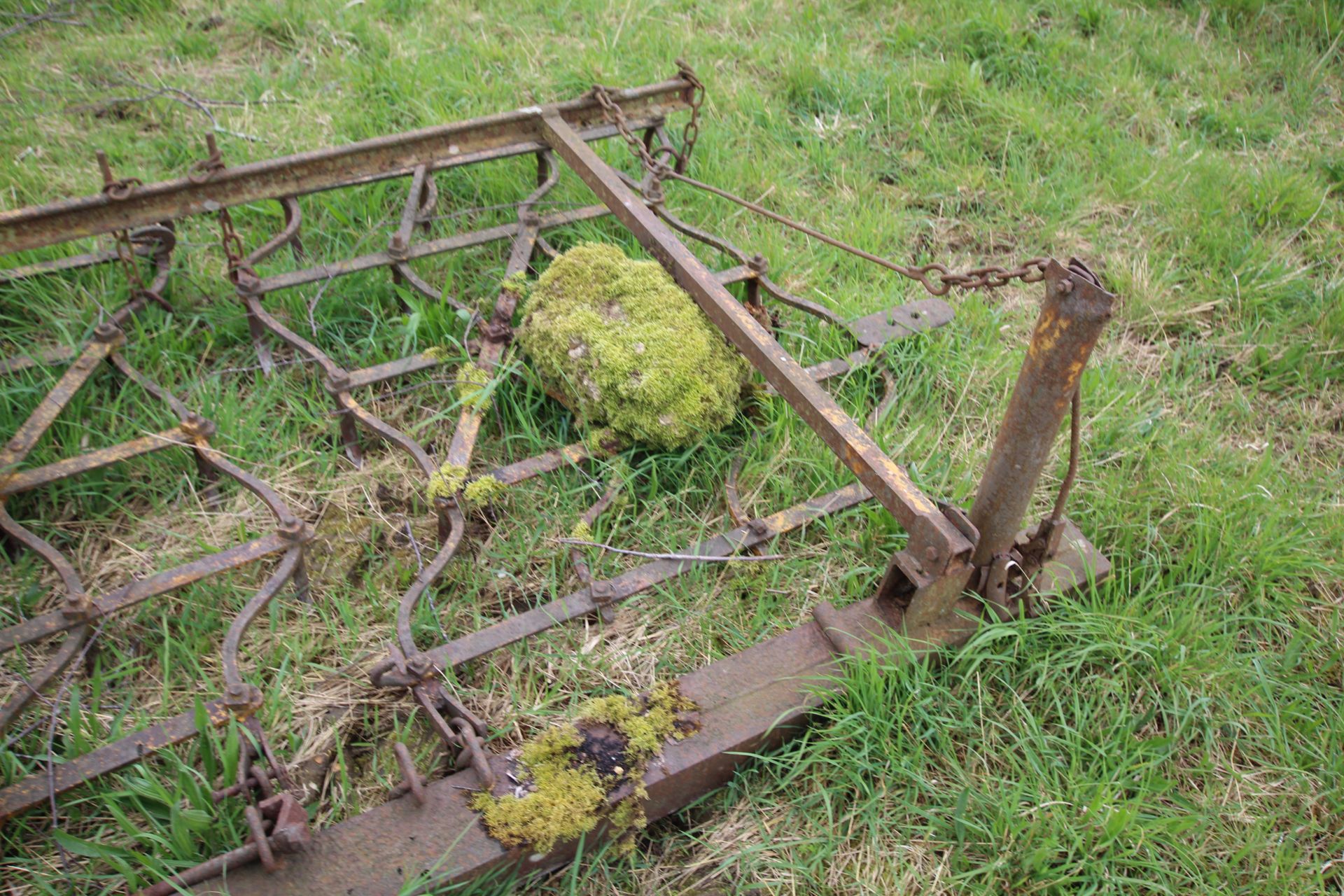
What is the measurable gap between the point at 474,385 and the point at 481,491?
0.45 meters

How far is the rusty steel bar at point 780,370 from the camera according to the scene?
2.19m

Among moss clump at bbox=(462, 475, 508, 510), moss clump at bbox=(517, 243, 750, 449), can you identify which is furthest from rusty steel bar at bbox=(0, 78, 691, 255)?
moss clump at bbox=(462, 475, 508, 510)

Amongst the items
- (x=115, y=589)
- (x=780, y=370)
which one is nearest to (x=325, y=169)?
(x=115, y=589)

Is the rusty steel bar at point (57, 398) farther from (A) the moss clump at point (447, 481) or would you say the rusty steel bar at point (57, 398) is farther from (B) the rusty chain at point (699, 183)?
(B) the rusty chain at point (699, 183)

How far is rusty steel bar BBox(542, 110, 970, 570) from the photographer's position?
Result: 86.3 inches

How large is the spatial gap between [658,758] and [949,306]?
2.09 m

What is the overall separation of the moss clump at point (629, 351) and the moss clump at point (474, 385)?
17 centimetres

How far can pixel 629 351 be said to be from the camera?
2.91 meters

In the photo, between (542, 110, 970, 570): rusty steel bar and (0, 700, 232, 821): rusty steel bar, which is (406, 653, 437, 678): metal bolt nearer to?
(0, 700, 232, 821): rusty steel bar

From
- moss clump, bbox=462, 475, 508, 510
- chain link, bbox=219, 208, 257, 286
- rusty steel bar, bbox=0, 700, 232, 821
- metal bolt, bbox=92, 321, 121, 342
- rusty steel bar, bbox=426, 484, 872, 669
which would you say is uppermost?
chain link, bbox=219, 208, 257, 286

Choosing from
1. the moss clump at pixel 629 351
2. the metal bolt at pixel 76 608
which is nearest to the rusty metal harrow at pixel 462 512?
the metal bolt at pixel 76 608

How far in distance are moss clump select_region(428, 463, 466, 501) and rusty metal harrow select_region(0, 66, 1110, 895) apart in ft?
0.06

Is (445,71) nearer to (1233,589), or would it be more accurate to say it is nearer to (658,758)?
(658,758)

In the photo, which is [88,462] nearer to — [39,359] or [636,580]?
[39,359]
